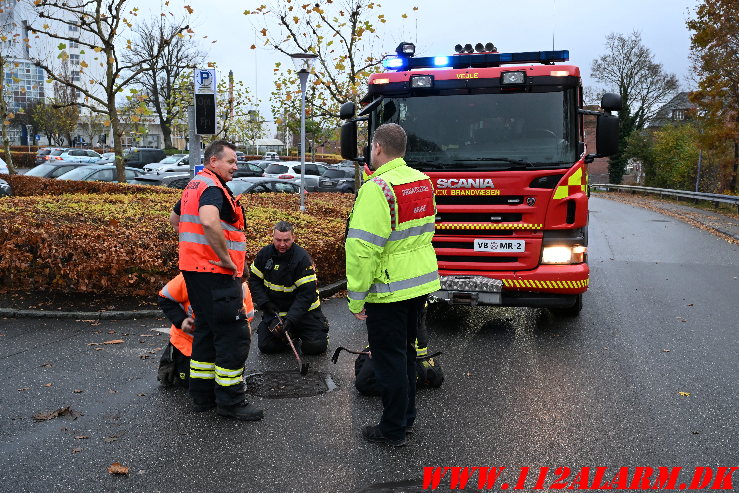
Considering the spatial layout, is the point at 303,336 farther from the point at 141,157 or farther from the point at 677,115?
the point at 677,115

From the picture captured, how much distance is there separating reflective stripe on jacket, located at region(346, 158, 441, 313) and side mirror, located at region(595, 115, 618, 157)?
3485 mm

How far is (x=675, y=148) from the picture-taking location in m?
41.1

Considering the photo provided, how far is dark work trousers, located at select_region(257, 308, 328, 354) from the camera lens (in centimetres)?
671

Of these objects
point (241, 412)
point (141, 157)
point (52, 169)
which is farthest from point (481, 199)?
point (141, 157)

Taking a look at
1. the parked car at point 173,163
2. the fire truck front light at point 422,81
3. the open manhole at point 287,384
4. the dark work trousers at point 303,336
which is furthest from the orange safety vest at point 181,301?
the parked car at point 173,163

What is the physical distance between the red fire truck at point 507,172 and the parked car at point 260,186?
10831 millimetres

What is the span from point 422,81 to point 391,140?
333cm

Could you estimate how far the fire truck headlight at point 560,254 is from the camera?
23.6 feet

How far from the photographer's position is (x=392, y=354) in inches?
175

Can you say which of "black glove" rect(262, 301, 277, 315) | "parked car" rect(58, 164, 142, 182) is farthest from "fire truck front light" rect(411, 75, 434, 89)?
"parked car" rect(58, 164, 142, 182)

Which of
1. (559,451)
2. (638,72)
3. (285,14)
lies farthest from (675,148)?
(559,451)

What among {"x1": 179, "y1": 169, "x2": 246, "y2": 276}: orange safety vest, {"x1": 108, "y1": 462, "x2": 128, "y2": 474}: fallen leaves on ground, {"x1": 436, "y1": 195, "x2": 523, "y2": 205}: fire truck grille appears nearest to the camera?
{"x1": 108, "y1": 462, "x2": 128, "y2": 474}: fallen leaves on ground

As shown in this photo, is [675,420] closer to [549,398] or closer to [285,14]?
[549,398]

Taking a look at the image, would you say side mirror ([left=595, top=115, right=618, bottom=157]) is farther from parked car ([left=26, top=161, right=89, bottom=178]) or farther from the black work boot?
parked car ([left=26, top=161, right=89, bottom=178])
